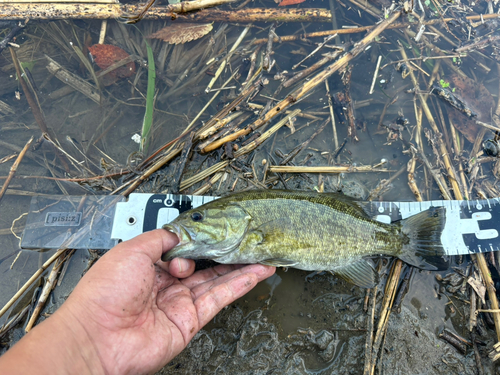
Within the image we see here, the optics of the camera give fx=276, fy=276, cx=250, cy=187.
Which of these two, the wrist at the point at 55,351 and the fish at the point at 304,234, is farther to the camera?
the fish at the point at 304,234

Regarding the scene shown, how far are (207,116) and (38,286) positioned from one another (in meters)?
3.54

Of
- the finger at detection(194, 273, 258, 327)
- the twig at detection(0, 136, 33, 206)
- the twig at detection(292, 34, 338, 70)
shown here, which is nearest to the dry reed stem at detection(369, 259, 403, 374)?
the finger at detection(194, 273, 258, 327)

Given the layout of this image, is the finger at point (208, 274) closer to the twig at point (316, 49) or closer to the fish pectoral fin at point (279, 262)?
the fish pectoral fin at point (279, 262)

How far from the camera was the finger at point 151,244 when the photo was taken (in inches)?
107

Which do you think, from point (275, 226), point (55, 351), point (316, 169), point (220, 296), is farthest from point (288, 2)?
point (55, 351)

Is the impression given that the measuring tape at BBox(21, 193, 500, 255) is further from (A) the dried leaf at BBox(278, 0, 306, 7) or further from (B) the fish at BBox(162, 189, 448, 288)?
(A) the dried leaf at BBox(278, 0, 306, 7)

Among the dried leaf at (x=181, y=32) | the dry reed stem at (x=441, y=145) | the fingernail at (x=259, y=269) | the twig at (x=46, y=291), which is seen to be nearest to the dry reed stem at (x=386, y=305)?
the dry reed stem at (x=441, y=145)

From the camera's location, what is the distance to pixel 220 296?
3137 millimetres

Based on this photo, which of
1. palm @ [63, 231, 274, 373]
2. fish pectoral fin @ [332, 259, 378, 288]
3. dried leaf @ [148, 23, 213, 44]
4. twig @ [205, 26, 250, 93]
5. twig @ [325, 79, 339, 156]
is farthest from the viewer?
dried leaf @ [148, 23, 213, 44]

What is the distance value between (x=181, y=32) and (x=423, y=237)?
5.22 m

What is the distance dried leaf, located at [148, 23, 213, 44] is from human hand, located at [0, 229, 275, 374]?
12.8 ft

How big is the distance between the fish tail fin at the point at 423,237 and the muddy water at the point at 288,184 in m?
0.60

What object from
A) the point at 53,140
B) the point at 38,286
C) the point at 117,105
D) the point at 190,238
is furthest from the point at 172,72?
the point at 38,286

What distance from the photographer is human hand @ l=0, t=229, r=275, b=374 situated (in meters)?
2.26
